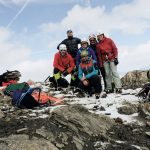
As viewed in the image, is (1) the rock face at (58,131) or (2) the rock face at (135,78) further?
(2) the rock face at (135,78)

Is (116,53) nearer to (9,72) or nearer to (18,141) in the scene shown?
(9,72)

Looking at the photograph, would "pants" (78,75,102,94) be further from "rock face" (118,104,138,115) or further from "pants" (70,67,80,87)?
"rock face" (118,104,138,115)

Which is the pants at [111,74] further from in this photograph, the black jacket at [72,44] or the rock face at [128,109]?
the rock face at [128,109]

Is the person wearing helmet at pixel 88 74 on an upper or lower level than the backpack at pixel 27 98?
upper

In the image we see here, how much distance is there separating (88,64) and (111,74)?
1.44 m

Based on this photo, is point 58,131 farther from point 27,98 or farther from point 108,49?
point 108,49

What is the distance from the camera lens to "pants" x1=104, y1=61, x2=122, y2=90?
667 inches

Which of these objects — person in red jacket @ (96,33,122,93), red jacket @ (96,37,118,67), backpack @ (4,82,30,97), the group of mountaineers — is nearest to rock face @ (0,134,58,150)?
backpack @ (4,82,30,97)

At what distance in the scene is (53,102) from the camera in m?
14.1

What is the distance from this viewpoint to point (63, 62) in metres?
18.2

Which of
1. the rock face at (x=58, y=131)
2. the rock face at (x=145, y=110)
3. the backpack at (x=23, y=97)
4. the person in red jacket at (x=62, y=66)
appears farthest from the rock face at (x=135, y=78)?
the rock face at (x=58, y=131)

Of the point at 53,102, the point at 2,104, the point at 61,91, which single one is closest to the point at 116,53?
the point at 61,91

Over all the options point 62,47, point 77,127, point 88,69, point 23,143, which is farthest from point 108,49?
point 23,143

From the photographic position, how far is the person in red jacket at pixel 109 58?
667 inches
